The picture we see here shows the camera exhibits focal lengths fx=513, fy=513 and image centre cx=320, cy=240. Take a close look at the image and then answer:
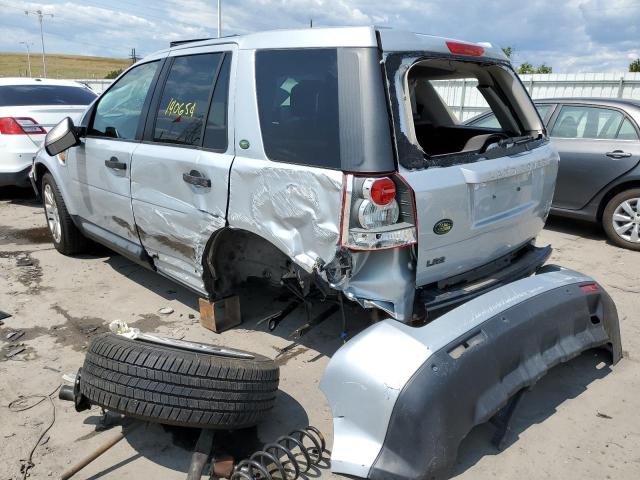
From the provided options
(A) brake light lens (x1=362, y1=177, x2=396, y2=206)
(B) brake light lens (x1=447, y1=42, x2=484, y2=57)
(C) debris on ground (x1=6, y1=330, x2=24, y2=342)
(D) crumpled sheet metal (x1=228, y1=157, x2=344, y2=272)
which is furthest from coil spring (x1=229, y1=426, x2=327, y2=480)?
(C) debris on ground (x1=6, y1=330, x2=24, y2=342)

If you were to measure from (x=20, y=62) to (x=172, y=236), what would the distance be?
3651 inches

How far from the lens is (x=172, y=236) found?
351 centimetres

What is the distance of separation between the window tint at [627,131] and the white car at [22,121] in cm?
725

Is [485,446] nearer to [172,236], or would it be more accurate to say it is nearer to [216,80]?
[172,236]

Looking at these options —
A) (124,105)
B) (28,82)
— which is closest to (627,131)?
(124,105)

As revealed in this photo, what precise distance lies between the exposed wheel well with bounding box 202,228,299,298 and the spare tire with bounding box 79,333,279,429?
893 millimetres

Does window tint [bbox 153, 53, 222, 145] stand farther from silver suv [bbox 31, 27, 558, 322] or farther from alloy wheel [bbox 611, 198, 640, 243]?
alloy wheel [bbox 611, 198, 640, 243]

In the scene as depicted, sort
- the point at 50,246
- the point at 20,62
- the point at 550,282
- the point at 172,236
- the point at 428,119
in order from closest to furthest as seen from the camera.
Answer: the point at 550,282 → the point at 172,236 → the point at 428,119 → the point at 50,246 → the point at 20,62

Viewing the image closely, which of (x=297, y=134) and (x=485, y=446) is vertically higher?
(x=297, y=134)

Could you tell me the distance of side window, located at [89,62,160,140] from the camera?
3869mm

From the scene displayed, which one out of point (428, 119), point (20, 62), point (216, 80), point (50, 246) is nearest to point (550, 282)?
point (428, 119)

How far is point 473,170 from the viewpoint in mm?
2680

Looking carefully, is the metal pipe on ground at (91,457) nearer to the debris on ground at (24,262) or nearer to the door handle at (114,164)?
the door handle at (114,164)

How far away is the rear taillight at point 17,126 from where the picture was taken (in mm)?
7105
